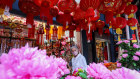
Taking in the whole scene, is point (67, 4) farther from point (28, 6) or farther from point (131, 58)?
point (131, 58)

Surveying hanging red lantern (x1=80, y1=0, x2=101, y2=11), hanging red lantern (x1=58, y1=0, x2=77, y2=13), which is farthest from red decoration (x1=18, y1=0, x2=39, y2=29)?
hanging red lantern (x1=80, y1=0, x2=101, y2=11)

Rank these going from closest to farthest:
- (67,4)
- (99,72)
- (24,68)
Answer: (24,68)
(99,72)
(67,4)

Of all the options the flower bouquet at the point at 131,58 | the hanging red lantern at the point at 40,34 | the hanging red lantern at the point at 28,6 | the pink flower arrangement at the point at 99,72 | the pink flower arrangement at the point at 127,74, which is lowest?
the flower bouquet at the point at 131,58

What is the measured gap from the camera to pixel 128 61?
1.56m

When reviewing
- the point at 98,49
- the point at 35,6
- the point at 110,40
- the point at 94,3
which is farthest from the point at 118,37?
the point at 35,6

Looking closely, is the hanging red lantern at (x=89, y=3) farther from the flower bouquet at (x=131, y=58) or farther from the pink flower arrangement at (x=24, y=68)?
the pink flower arrangement at (x=24, y=68)

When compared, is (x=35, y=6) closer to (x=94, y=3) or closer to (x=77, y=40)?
(x=94, y=3)

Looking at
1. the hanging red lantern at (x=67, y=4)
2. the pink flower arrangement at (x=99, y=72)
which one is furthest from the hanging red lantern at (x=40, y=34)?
the pink flower arrangement at (x=99, y=72)

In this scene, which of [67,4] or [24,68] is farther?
[67,4]

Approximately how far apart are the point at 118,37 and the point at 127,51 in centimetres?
299

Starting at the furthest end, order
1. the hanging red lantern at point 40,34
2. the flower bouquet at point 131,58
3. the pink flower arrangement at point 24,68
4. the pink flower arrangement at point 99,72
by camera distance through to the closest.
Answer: the hanging red lantern at point 40,34, the flower bouquet at point 131,58, the pink flower arrangement at point 99,72, the pink flower arrangement at point 24,68

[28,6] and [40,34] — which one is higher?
[28,6]

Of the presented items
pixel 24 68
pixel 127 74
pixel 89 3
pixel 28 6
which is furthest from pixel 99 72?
pixel 28 6

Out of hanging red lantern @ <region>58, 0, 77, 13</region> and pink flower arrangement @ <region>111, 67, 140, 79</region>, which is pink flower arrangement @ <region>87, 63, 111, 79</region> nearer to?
pink flower arrangement @ <region>111, 67, 140, 79</region>
